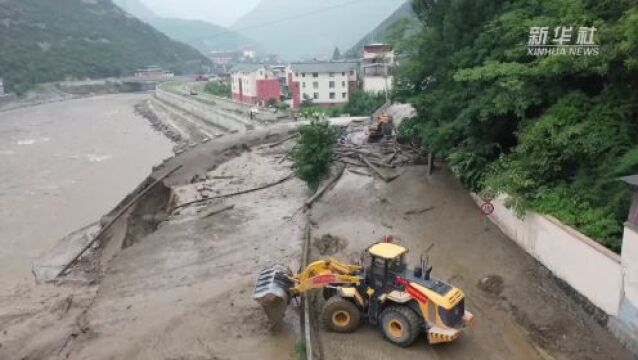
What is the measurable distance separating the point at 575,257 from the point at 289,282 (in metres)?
5.72

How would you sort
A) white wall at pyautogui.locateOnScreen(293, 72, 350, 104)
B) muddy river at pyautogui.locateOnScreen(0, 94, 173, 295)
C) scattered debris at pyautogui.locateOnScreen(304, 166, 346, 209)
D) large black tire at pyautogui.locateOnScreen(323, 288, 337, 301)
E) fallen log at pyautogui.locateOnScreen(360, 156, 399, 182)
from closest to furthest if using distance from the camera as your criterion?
large black tire at pyautogui.locateOnScreen(323, 288, 337, 301) < scattered debris at pyautogui.locateOnScreen(304, 166, 346, 209) < fallen log at pyautogui.locateOnScreen(360, 156, 399, 182) < muddy river at pyautogui.locateOnScreen(0, 94, 173, 295) < white wall at pyautogui.locateOnScreen(293, 72, 350, 104)

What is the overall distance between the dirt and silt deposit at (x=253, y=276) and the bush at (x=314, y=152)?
0.92 metres

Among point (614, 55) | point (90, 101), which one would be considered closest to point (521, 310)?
point (614, 55)

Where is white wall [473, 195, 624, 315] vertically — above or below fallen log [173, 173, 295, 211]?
above

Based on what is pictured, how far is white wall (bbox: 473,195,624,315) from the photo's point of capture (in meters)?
9.12

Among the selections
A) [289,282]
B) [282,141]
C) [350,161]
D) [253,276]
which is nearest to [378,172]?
[350,161]

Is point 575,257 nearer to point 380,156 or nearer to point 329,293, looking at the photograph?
point 329,293

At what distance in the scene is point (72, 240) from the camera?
20234 mm

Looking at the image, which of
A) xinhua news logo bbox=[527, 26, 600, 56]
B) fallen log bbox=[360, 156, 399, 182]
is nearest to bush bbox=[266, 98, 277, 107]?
fallen log bbox=[360, 156, 399, 182]

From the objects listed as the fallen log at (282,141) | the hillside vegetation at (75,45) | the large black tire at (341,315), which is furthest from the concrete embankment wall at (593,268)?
the hillside vegetation at (75,45)

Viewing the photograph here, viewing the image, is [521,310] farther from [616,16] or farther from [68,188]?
[68,188]

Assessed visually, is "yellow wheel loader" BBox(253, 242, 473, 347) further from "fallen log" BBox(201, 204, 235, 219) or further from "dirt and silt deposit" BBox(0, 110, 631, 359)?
"fallen log" BBox(201, 204, 235, 219)

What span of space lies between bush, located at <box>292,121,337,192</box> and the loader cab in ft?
31.4

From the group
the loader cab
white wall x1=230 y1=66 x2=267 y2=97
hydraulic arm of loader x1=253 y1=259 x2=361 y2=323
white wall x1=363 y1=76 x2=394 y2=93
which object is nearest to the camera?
the loader cab
